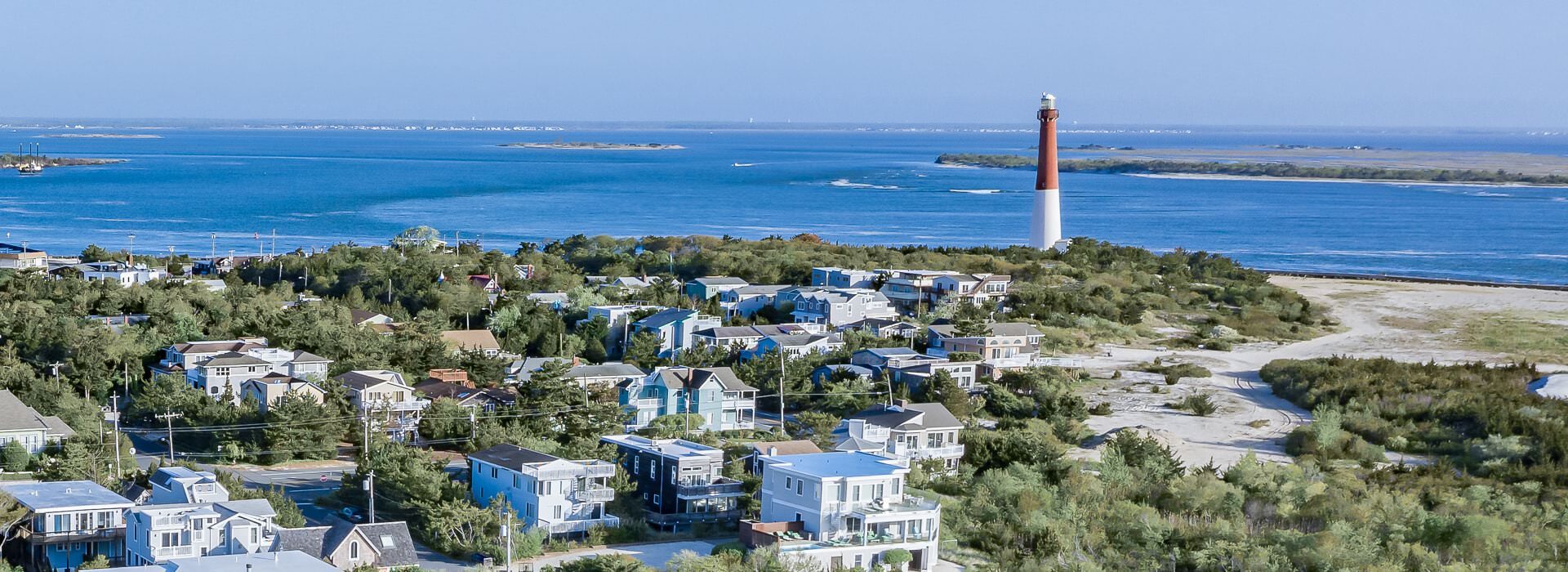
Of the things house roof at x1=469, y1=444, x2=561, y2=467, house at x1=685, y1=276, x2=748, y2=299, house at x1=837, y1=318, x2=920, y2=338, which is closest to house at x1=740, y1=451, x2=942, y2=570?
house roof at x1=469, y1=444, x2=561, y2=467

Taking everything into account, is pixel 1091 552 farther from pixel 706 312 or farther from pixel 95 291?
pixel 95 291

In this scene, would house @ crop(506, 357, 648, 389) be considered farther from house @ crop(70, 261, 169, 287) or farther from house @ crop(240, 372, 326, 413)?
house @ crop(70, 261, 169, 287)

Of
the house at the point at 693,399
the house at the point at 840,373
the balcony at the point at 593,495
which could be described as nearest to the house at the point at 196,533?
the balcony at the point at 593,495

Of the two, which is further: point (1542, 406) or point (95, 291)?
point (95, 291)

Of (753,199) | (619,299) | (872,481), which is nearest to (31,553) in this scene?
(872,481)

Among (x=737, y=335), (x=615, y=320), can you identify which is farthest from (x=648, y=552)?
(x=615, y=320)

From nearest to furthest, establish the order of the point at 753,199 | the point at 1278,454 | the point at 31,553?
1. the point at 31,553
2. the point at 1278,454
3. the point at 753,199

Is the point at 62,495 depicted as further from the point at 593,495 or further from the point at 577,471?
the point at 593,495
